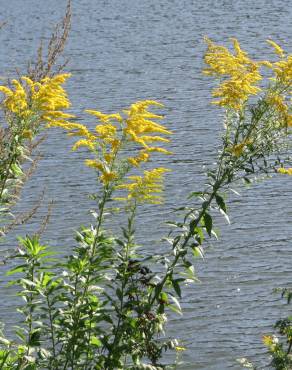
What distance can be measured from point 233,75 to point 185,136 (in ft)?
42.9

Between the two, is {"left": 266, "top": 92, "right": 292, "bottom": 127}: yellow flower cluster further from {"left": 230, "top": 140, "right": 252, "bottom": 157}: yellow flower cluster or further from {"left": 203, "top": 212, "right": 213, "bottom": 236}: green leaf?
{"left": 203, "top": 212, "right": 213, "bottom": 236}: green leaf

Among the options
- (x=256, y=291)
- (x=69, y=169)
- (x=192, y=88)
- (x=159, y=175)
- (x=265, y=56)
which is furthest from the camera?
(x=265, y=56)

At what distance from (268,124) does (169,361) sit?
4899 mm

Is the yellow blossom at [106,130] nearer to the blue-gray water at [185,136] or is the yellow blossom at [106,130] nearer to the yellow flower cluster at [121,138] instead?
the yellow flower cluster at [121,138]

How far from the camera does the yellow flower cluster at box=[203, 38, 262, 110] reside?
5727 mm

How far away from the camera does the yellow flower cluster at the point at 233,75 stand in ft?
18.8

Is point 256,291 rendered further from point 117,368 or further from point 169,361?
point 117,368

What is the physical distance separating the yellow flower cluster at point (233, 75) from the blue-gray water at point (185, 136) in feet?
10.0

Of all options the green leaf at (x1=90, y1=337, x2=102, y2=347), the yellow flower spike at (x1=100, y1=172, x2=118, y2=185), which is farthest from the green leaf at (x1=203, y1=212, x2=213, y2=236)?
the green leaf at (x1=90, y1=337, x2=102, y2=347)

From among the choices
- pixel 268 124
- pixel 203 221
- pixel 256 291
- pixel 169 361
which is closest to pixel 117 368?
pixel 203 221

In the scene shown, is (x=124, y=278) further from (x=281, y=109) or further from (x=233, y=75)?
(x=233, y=75)

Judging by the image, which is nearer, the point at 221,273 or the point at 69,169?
the point at 221,273

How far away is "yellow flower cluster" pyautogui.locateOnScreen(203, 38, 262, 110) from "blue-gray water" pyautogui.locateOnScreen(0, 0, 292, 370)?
3057 millimetres

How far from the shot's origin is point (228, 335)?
10.5m
